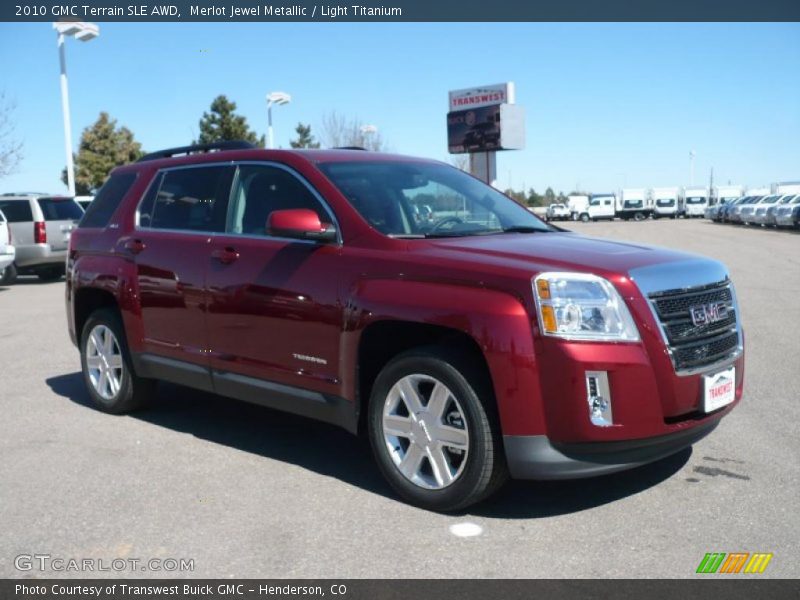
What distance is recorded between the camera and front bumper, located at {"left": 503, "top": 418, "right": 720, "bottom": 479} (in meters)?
3.82

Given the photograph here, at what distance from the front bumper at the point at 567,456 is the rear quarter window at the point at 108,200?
3.94m

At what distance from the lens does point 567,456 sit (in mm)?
3830

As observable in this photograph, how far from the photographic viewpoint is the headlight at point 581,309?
12.4 feet

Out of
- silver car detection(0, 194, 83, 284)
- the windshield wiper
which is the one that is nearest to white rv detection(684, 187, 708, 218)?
silver car detection(0, 194, 83, 284)

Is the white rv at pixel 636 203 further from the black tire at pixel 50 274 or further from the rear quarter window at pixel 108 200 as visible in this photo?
the rear quarter window at pixel 108 200

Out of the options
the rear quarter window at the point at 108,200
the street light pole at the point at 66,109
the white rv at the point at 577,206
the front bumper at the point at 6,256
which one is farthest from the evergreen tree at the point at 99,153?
the rear quarter window at the point at 108,200

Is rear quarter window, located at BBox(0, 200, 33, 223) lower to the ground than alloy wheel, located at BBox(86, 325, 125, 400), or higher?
higher

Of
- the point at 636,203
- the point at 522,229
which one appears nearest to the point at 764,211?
the point at 636,203

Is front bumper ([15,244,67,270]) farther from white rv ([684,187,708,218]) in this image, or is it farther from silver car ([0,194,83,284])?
white rv ([684,187,708,218])

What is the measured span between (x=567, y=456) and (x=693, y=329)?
0.93 m

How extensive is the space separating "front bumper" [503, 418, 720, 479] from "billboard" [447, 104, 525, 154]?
94.7ft

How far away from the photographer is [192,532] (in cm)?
401
